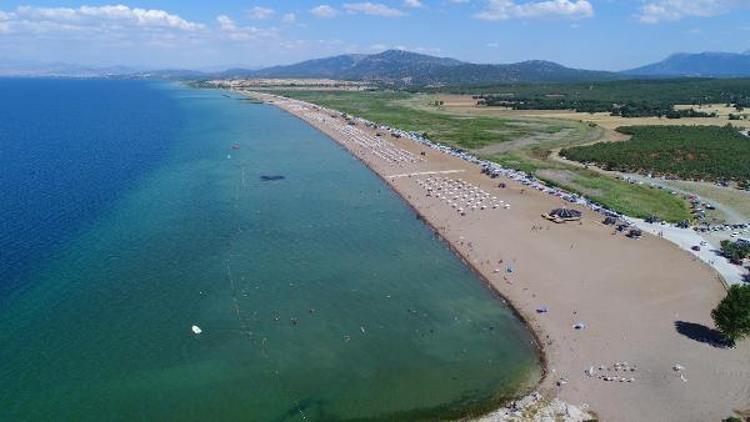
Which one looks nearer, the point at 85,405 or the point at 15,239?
the point at 85,405

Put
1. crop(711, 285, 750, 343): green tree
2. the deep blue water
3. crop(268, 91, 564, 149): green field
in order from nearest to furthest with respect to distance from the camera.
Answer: crop(711, 285, 750, 343): green tree → the deep blue water → crop(268, 91, 564, 149): green field

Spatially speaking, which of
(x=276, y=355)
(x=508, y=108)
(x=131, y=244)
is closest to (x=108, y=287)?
(x=131, y=244)

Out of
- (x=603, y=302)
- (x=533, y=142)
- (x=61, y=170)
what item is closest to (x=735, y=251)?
(x=603, y=302)

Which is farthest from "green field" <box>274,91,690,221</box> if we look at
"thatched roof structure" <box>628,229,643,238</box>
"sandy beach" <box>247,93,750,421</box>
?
"sandy beach" <box>247,93,750,421</box>

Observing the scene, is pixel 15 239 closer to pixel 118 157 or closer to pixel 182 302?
pixel 182 302

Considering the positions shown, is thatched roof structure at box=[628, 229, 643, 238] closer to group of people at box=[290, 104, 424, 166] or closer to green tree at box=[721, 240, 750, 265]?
green tree at box=[721, 240, 750, 265]
